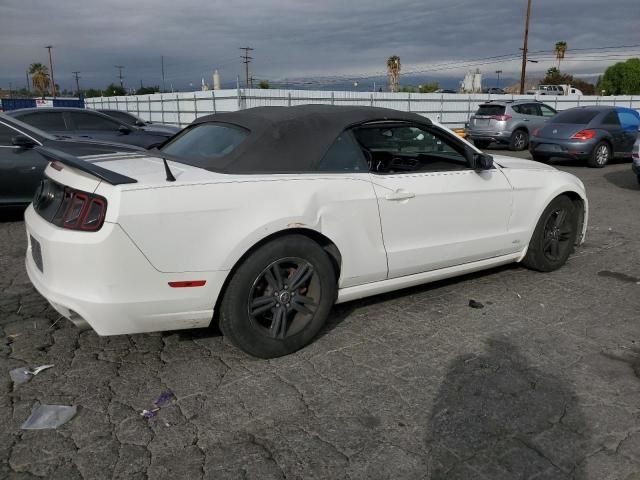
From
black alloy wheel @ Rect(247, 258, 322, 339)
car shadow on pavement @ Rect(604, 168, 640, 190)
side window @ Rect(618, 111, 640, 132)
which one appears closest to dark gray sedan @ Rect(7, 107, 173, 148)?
black alloy wheel @ Rect(247, 258, 322, 339)

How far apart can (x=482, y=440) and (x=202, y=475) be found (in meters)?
1.34

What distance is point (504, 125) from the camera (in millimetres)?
17406

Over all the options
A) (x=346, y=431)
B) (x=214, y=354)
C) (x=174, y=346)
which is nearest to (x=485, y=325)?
(x=346, y=431)

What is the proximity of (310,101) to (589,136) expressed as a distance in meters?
11.3

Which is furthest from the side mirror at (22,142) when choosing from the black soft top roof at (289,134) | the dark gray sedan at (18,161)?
the black soft top roof at (289,134)

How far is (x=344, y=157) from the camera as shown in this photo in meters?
3.73

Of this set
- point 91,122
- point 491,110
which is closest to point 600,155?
point 491,110

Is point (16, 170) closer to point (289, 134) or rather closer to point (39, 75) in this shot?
point (289, 134)

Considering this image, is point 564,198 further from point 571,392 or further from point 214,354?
point 214,354

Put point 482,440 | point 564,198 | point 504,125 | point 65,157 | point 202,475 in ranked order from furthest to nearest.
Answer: point 504,125, point 564,198, point 65,157, point 482,440, point 202,475

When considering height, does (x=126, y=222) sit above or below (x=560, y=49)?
below

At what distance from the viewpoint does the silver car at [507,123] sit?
17453 mm

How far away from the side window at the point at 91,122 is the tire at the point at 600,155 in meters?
10.8

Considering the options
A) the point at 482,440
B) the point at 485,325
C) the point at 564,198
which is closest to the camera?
the point at 482,440
